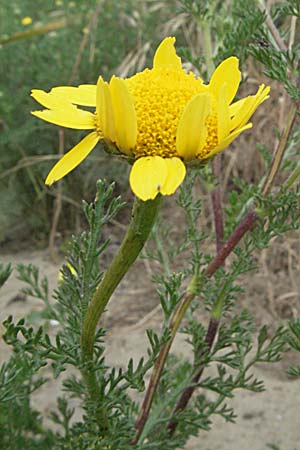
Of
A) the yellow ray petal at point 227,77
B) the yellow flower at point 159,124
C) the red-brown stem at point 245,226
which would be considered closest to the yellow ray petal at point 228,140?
the yellow flower at point 159,124

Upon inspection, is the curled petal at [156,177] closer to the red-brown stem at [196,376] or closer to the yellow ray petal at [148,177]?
the yellow ray petal at [148,177]

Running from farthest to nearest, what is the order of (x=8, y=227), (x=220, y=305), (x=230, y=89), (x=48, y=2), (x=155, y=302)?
(x=48, y=2)
(x=8, y=227)
(x=155, y=302)
(x=220, y=305)
(x=230, y=89)

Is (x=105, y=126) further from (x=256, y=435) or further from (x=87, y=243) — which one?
(x=256, y=435)

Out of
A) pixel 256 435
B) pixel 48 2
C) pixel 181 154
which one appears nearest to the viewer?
pixel 181 154

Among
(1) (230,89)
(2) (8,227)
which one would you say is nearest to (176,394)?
(1) (230,89)

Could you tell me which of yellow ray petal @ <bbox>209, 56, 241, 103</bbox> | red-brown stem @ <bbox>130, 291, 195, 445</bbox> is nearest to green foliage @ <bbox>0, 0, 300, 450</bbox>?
red-brown stem @ <bbox>130, 291, 195, 445</bbox>

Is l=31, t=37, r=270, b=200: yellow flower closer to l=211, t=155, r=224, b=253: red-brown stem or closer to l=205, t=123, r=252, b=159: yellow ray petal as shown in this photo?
l=205, t=123, r=252, b=159: yellow ray petal

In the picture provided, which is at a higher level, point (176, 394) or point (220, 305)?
point (220, 305)
